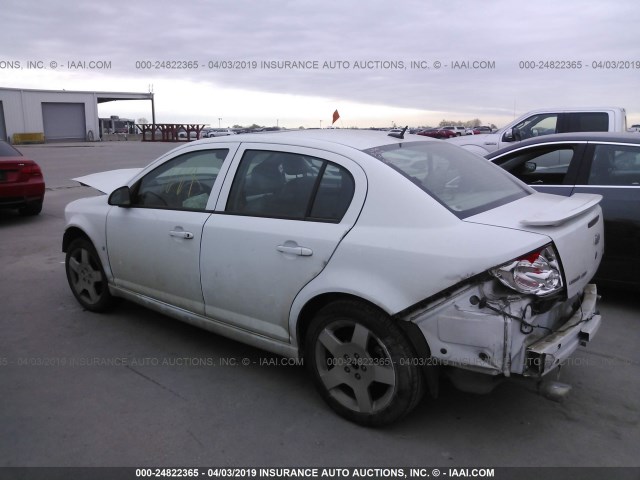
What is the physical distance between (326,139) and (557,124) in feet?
27.2

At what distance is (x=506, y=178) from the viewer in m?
3.85

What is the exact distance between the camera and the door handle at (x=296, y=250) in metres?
3.14

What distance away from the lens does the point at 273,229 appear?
3354 millimetres

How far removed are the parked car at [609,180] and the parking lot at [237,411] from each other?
52 cm

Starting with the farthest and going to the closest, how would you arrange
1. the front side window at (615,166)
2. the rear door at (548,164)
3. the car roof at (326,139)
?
the rear door at (548,164) < the front side window at (615,166) < the car roof at (326,139)

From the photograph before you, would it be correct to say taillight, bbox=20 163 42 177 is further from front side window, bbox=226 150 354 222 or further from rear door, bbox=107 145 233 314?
front side window, bbox=226 150 354 222

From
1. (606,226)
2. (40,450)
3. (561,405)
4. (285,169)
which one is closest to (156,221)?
(285,169)

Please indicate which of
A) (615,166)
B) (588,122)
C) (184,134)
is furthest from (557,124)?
(184,134)

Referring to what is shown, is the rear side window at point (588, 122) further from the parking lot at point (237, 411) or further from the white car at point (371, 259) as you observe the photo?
the white car at point (371, 259)

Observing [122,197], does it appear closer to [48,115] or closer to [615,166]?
[615,166]

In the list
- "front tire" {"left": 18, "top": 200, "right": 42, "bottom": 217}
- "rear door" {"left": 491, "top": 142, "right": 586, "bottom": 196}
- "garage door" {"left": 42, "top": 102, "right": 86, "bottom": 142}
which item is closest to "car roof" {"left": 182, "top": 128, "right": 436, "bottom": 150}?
"rear door" {"left": 491, "top": 142, "right": 586, "bottom": 196}

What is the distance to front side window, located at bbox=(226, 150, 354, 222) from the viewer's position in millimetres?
3225

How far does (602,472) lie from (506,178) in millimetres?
1946

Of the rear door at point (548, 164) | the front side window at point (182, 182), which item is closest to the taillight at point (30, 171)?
the front side window at point (182, 182)
